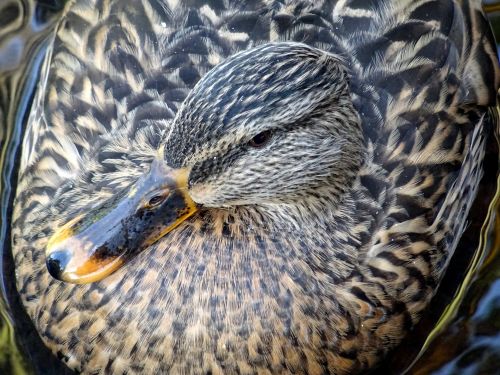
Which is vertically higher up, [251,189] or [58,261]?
[58,261]

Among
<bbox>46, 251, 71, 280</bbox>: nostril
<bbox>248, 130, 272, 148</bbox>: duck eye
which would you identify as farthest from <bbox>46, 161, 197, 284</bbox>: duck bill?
<bbox>248, 130, 272, 148</bbox>: duck eye

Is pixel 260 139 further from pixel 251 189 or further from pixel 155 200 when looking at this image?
pixel 155 200

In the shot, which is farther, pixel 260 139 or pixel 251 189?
pixel 251 189

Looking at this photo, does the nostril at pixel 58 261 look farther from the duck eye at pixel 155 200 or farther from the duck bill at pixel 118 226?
the duck eye at pixel 155 200

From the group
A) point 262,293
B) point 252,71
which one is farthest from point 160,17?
point 262,293

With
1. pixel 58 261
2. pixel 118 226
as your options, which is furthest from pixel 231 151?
pixel 58 261

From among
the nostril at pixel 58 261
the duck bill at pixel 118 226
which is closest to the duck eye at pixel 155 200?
the duck bill at pixel 118 226

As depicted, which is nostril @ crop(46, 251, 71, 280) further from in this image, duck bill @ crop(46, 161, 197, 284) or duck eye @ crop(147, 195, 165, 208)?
duck eye @ crop(147, 195, 165, 208)
